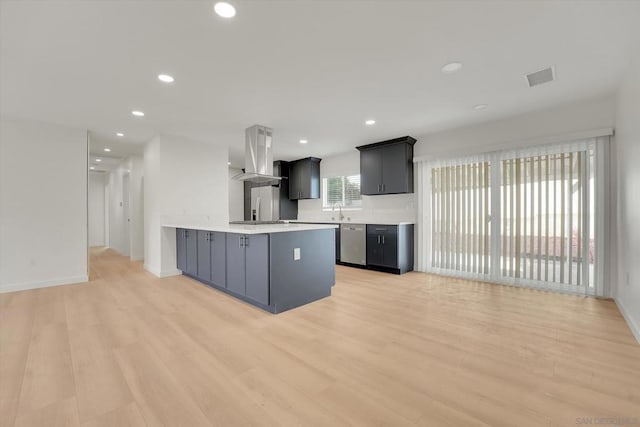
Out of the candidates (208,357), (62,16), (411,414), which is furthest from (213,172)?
(411,414)

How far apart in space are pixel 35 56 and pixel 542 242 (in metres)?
6.10

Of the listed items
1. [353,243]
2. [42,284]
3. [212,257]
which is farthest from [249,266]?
[42,284]

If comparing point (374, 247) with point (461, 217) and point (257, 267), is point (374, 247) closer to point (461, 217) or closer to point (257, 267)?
point (461, 217)

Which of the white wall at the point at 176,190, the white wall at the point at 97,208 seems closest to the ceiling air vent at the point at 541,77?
the white wall at the point at 176,190

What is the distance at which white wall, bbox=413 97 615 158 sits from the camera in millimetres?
3490

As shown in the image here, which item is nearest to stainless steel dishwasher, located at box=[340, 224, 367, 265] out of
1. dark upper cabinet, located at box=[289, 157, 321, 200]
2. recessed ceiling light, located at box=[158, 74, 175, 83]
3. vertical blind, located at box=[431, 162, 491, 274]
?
vertical blind, located at box=[431, 162, 491, 274]

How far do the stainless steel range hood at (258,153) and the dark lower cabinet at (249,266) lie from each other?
118 centimetres

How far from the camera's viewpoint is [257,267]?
309 cm

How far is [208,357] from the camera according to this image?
2086 millimetres

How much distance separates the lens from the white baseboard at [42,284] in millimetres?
3890

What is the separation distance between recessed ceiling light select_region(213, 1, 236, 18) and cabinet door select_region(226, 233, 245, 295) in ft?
7.07

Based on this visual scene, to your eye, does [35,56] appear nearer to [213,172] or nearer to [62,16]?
[62,16]

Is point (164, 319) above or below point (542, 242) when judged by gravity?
below

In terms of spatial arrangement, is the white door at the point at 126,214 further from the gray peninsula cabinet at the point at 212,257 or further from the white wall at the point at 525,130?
the white wall at the point at 525,130
